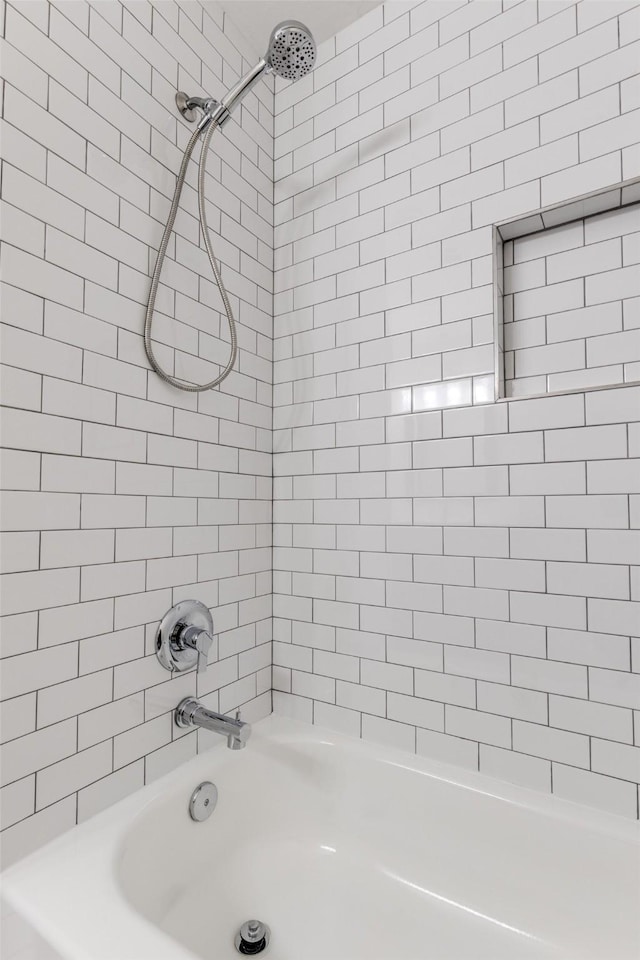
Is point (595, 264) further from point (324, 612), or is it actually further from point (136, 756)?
point (136, 756)

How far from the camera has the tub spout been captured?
1.18m

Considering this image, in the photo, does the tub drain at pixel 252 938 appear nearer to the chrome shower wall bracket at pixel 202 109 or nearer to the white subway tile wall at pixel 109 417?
the white subway tile wall at pixel 109 417

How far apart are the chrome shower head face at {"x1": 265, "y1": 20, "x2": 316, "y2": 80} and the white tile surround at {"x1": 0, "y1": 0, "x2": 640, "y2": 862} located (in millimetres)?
314

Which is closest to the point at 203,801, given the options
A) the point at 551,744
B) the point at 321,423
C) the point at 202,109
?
the point at 551,744

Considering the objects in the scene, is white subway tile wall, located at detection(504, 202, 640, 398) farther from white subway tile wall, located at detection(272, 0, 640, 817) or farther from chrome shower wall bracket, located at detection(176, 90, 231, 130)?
chrome shower wall bracket, located at detection(176, 90, 231, 130)

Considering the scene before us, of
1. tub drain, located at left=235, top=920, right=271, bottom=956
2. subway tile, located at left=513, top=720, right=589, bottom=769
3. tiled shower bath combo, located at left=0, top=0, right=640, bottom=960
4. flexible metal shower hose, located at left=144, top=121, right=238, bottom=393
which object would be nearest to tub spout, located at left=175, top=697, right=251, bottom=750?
tiled shower bath combo, located at left=0, top=0, right=640, bottom=960

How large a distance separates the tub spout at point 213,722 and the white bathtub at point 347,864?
13 cm

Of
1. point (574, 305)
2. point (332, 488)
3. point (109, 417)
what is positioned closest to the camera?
point (109, 417)

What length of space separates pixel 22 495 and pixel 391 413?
92cm

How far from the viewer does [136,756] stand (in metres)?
1.18

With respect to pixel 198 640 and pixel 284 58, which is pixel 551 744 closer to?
pixel 198 640

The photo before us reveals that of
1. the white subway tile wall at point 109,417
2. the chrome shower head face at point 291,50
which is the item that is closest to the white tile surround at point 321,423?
the white subway tile wall at point 109,417

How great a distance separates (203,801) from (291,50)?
5.88ft

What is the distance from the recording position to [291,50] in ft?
3.94
